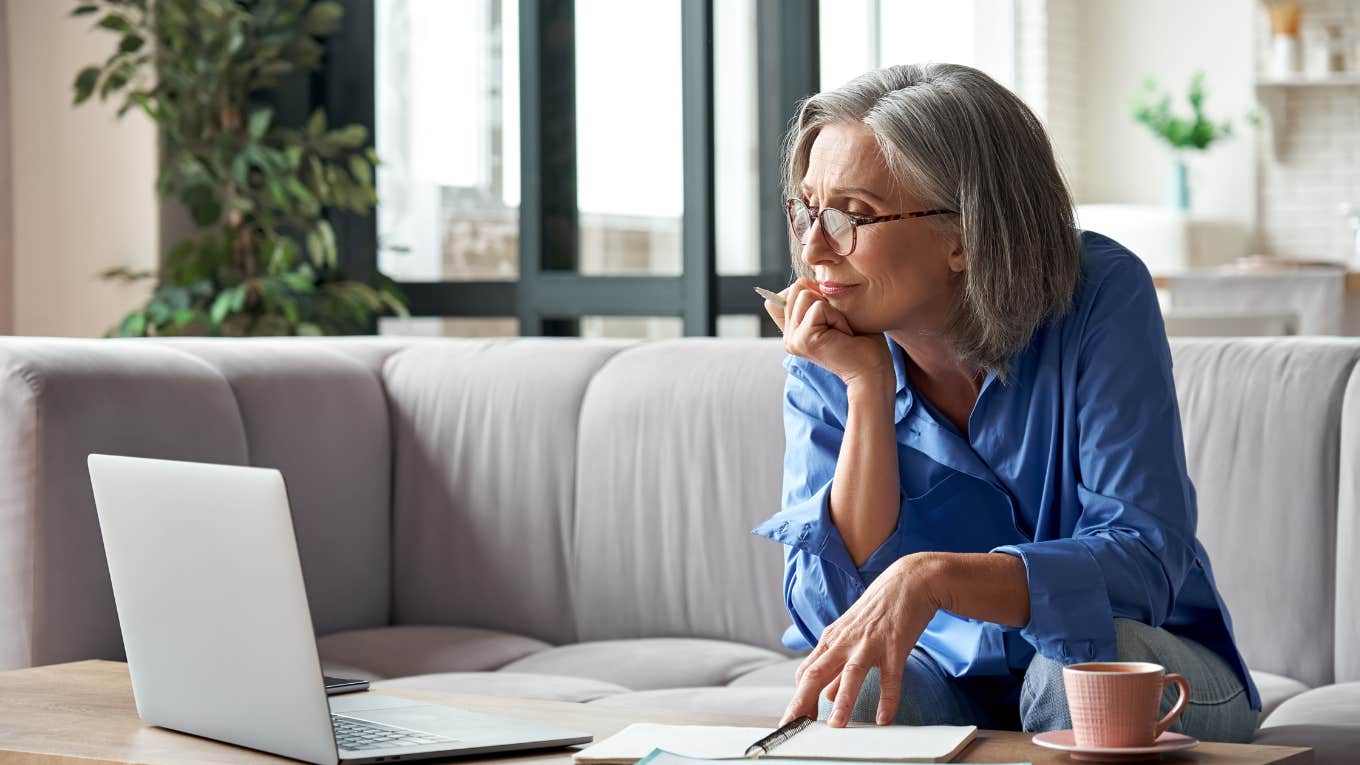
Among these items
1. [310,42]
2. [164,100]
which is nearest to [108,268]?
[164,100]

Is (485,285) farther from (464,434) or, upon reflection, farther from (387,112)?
(464,434)

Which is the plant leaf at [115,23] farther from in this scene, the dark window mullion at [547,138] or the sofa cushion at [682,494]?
the sofa cushion at [682,494]

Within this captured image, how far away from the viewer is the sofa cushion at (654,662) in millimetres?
2355

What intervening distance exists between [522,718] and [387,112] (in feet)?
10.4

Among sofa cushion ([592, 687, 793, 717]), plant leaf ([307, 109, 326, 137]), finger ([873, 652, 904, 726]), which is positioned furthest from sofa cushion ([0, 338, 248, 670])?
plant leaf ([307, 109, 326, 137])

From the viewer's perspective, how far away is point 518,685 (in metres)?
2.28

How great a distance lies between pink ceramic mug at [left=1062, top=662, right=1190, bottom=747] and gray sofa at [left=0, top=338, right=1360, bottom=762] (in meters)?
0.78

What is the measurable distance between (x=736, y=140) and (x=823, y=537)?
2.43 meters

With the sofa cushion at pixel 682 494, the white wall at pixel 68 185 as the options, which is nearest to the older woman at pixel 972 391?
the sofa cushion at pixel 682 494

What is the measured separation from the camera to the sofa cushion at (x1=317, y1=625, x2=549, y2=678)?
2504 millimetres

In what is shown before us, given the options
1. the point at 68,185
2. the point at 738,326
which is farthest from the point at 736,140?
the point at 68,185

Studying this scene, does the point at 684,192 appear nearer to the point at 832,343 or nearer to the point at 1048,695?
the point at 832,343

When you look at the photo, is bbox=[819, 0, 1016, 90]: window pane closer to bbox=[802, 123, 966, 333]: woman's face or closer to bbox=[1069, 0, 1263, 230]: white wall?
bbox=[1069, 0, 1263, 230]: white wall

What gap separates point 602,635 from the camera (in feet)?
8.91
